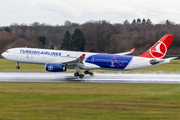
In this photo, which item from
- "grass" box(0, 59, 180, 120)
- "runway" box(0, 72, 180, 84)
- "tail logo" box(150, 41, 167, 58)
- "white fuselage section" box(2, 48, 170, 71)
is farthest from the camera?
"white fuselage section" box(2, 48, 170, 71)

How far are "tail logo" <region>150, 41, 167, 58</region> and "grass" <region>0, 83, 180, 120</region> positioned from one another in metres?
8.09

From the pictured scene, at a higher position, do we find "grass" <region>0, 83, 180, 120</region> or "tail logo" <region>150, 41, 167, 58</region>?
"tail logo" <region>150, 41, 167, 58</region>

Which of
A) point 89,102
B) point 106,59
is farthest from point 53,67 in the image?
point 89,102

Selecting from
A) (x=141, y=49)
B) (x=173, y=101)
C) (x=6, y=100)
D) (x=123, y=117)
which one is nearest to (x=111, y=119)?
(x=123, y=117)

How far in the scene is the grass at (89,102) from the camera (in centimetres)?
1520

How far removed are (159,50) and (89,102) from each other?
18.1 metres

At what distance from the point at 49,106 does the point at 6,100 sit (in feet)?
12.9

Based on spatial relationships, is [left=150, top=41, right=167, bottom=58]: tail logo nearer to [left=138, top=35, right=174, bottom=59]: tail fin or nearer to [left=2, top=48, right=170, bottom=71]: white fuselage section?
[left=138, top=35, right=174, bottom=59]: tail fin

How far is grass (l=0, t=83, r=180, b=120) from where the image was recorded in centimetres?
1520

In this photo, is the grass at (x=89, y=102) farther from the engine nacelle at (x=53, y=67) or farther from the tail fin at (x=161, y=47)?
the tail fin at (x=161, y=47)

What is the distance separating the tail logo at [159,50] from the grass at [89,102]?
8.09 m

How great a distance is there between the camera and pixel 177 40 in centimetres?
7869

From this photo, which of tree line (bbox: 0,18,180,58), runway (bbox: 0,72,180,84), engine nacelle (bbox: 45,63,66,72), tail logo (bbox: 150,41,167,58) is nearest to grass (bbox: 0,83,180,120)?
runway (bbox: 0,72,180,84)

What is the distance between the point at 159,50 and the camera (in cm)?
3347
